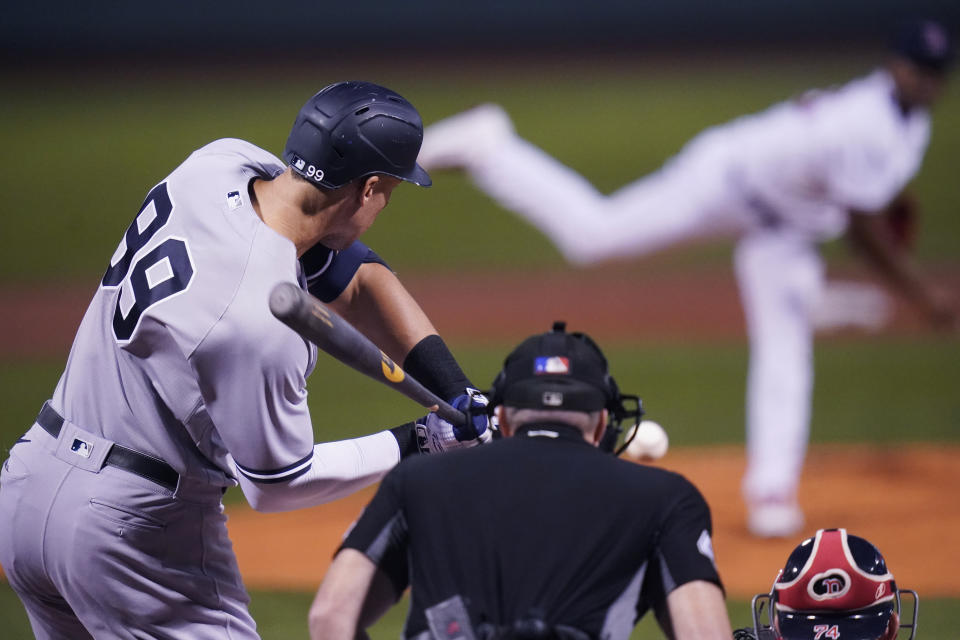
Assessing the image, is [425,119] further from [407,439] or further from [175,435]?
[175,435]

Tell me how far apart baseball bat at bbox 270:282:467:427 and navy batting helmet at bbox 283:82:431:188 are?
37 cm

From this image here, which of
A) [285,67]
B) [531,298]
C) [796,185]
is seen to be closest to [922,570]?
[796,185]

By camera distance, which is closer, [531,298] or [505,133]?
[505,133]

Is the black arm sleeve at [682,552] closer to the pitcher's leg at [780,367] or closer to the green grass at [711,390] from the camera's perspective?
the pitcher's leg at [780,367]

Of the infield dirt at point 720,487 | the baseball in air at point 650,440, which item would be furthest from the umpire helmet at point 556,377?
the infield dirt at point 720,487

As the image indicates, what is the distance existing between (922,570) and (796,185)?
2.07 m

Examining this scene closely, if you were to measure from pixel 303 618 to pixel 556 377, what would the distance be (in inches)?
128

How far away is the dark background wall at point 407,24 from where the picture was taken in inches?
861

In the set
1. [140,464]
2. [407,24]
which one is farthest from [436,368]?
[407,24]

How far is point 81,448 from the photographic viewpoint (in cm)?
301

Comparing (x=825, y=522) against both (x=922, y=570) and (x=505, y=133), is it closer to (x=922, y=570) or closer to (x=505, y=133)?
(x=922, y=570)

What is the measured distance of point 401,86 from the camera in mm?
23234

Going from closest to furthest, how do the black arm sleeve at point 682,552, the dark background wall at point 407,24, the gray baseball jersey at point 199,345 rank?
the black arm sleeve at point 682,552 < the gray baseball jersey at point 199,345 < the dark background wall at point 407,24

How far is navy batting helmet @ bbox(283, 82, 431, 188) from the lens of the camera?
296 cm
